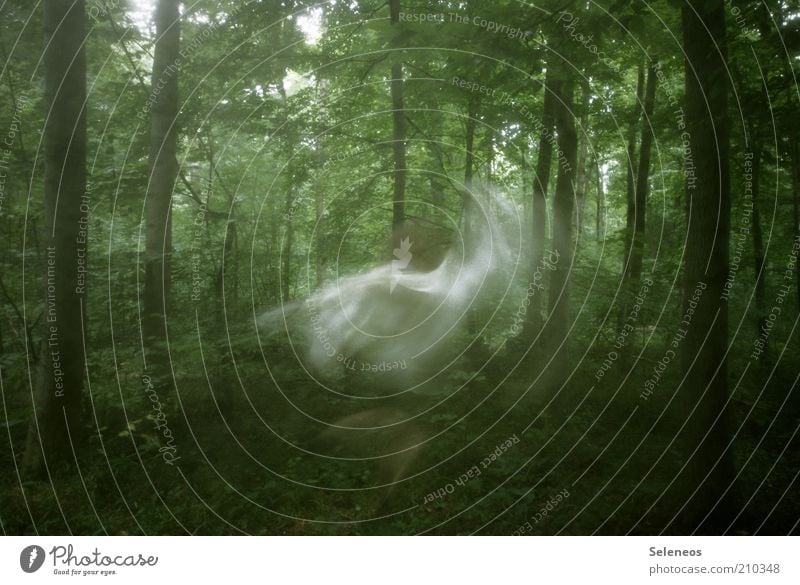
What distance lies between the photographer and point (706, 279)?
4863 mm

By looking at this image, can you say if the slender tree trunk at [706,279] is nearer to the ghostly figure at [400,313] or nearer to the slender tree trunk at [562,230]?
the slender tree trunk at [562,230]

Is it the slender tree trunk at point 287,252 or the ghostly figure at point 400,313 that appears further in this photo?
the slender tree trunk at point 287,252

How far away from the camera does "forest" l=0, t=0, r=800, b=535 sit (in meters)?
5.36

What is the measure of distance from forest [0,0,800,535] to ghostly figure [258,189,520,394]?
2.7 inches

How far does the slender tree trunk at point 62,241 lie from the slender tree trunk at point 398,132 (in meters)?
4.59

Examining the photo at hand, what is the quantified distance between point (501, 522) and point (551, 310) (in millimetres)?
3778

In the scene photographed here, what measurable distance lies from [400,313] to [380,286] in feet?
2.42

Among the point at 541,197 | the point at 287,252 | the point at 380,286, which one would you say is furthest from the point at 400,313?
the point at 541,197

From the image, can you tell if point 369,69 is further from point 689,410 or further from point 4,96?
point 689,410

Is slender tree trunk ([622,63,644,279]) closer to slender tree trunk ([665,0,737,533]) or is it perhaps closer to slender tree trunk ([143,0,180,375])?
slender tree trunk ([665,0,737,533])

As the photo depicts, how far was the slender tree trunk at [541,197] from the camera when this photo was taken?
7.78m

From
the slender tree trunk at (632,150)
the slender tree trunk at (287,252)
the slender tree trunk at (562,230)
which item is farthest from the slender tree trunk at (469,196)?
the slender tree trunk at (287,252)

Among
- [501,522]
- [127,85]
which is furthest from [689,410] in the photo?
[127,85]

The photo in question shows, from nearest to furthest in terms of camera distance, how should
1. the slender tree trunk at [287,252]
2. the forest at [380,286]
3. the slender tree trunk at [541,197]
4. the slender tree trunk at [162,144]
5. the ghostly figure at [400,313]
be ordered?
the forest at [380,286], the slender tree trunk at [162,144], the slender tree trunk at [541,197], the ghostly figure at [400,313], the slender tree trunk at [287,252]
